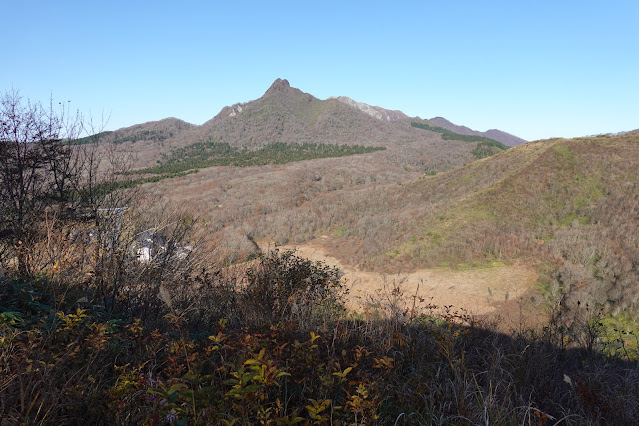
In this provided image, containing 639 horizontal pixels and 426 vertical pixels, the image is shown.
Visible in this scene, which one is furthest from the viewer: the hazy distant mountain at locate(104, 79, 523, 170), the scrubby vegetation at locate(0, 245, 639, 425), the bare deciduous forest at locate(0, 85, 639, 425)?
the hazy distant mountain at locate(104, 79, 523, 170)

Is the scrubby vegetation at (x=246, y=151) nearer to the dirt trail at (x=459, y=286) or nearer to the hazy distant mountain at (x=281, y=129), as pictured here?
the hazy distant mountain at (x=281, y=129)

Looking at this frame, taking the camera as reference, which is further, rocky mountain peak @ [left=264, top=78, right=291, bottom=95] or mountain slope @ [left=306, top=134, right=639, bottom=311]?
rocky mountain peak @ [left=264, top=78, right=291, bottom=95]

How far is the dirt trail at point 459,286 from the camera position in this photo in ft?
34.2

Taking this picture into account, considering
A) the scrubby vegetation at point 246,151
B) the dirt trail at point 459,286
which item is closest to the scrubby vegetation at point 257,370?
the dirt trail at point 459,286

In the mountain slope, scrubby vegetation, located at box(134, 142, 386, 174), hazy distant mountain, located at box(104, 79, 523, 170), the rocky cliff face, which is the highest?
the rocky cliff face

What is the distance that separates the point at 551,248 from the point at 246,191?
1122 inches

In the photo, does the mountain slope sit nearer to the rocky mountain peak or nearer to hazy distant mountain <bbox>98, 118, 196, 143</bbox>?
hazy distant mountain <bbox>98, 118, 196, 143</bbox>

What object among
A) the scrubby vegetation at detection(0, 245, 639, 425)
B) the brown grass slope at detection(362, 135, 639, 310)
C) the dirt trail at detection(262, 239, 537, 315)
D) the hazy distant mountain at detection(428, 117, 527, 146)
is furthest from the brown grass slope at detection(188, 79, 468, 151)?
the scrubby vegetation at detection(0, 245, 639, 425)

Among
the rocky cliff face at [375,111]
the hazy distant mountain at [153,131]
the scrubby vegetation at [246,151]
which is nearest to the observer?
the scrubby vegetation at [246,151]

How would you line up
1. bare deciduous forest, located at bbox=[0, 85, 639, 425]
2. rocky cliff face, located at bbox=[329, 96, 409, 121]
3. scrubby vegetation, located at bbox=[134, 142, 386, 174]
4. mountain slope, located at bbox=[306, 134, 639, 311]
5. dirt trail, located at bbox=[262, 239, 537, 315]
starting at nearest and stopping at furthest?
bare deciduous forest, located at bbox=[0, 85, 639, 425], dirt trail, located at bbox=[262, 239, 537, 315], mountain slope, located at bbox=[306, 134, 639, 311], scrubby vegetation, located at bbox=[134, 142, 386, 174], rocky cliff face, located at bbox=[329, 96, 409, 121]

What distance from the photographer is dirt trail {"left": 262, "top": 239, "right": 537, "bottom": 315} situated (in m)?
10.4

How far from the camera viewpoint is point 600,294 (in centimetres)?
970

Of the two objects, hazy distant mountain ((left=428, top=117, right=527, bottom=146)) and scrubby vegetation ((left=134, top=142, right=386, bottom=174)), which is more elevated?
hazy distant mountain ((left=428, top=117, right=527, bottom=146))

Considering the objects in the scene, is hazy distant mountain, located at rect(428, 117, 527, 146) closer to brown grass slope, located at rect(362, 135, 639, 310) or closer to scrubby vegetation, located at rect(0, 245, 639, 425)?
brown grass slope, located at rect(362, 135, 639, 310)
